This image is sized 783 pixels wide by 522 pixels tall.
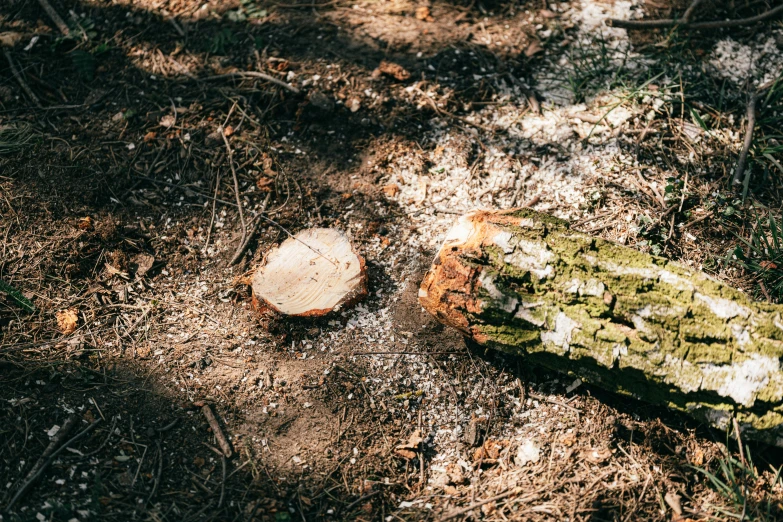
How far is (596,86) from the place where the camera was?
380cm

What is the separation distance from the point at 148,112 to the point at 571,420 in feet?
10.8

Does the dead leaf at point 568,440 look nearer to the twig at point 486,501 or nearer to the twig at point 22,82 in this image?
the twig at point 486,501

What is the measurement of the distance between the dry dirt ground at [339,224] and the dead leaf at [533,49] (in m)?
0.02

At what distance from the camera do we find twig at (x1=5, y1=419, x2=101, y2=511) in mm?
2330

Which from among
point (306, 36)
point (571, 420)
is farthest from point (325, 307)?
point (306, 36)

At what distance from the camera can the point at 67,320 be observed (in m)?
2.94

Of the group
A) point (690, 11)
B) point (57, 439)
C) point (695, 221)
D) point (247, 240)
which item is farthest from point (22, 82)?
point (690, 11)

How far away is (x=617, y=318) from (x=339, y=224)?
169 cm

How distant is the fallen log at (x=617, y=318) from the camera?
2.29 m

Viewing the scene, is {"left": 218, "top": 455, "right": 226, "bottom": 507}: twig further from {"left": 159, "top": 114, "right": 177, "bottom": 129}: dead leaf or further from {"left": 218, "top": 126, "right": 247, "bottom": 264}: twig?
{"left": 159, "top": 114, "right": 177, "bottom": 129}: dead leaf

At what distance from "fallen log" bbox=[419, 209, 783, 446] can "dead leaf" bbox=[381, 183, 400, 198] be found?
905mm

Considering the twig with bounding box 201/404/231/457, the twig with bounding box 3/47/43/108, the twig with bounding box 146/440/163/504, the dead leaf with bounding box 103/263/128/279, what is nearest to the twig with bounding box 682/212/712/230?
the twig with bounding box 201/404/231/457

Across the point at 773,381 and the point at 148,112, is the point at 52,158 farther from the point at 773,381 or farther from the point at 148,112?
the point at 773,381

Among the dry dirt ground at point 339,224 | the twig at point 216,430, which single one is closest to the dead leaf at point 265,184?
the dry dirt ground at point 339,224
